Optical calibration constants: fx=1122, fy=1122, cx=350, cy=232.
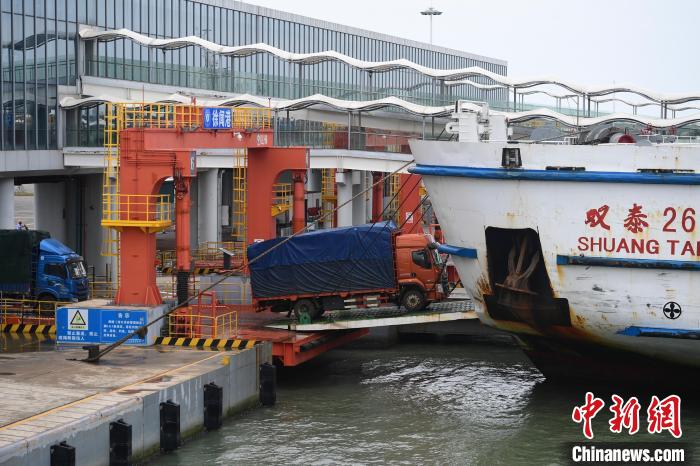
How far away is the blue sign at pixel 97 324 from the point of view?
902 inches

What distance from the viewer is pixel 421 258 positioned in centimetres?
2586

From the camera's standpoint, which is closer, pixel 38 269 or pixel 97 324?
pixel 97 324

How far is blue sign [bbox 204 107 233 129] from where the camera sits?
80.3 ft

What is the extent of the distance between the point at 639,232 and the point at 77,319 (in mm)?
11291

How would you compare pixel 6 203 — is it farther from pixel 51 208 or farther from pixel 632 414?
pixel 632 414

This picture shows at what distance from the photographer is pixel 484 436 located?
64.2 ft

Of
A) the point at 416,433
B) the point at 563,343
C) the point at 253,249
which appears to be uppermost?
the point at 253,249

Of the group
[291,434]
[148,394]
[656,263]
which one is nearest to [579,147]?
[656,263]

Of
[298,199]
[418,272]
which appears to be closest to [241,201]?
[298,199]

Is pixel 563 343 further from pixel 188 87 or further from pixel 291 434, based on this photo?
pixel 188 87

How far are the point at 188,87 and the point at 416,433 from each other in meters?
24.0

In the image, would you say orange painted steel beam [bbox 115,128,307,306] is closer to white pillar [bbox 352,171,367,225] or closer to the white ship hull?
the white ship hull

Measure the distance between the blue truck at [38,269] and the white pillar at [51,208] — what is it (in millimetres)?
8151

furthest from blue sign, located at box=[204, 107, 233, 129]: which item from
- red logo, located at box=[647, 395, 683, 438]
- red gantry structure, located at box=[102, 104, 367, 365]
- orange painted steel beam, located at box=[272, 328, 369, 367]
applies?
red logo, located at box=[647, 395, 683, 438]
